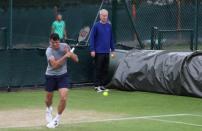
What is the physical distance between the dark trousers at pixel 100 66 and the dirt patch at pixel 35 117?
376 cm

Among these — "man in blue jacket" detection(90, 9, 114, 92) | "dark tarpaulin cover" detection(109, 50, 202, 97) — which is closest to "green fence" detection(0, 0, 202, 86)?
"man in blue jacket" detection(90, 9, 114, 92)

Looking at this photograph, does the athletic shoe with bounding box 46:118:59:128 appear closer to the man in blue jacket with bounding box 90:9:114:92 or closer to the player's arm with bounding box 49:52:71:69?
the player's arm with bounding box 49:52:71:69

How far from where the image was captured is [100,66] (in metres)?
16.6

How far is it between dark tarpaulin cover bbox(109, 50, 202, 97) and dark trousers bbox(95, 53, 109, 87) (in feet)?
1.24

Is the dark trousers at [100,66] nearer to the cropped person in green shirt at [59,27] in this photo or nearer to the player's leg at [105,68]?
the player's leg at [105,68]

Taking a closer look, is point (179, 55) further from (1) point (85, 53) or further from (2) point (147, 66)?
(1) point (85, 53)

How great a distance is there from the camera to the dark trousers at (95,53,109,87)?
1656cm

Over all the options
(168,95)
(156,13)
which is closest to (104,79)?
(168,95)

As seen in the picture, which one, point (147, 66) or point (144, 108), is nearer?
point (144, 108)

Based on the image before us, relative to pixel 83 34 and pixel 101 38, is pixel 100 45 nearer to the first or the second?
pixel 101 38

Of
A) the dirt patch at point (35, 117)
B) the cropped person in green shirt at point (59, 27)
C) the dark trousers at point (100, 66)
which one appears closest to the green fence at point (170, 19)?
the cropped person in green shirt at point (59, 27)

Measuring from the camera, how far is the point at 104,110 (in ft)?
→ 43.0

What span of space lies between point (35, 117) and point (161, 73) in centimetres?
500

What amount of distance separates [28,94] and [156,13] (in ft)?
23.5
